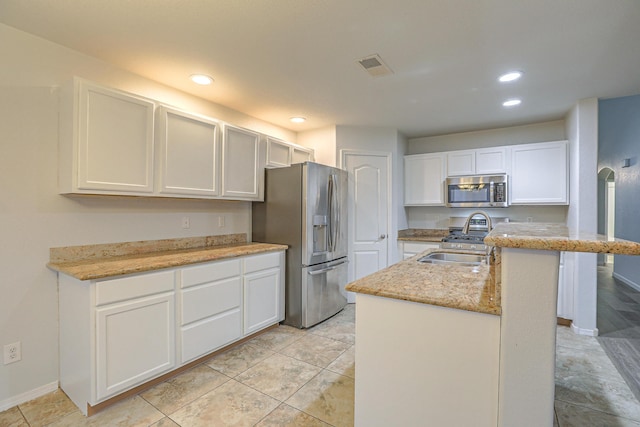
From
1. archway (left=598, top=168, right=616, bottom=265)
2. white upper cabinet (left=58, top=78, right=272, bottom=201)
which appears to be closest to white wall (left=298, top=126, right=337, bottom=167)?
white upper cabinet (left=58, top=78, right=272, bottom=201)

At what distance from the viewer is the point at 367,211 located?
4227 millimetres

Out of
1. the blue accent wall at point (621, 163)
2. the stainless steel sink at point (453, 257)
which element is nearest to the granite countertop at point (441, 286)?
the stainless steel sink at point (453, 257)

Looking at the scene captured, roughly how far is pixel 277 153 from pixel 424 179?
87.8 inches

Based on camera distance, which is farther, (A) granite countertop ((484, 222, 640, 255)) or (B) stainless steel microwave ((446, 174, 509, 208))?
(B) stainless steel microwave ((446, 174, 509, 208))

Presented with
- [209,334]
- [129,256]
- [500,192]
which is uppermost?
[500,192]

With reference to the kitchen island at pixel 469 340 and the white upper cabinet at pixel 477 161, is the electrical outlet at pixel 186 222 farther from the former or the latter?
the white upper cabinet at pixel 477 161

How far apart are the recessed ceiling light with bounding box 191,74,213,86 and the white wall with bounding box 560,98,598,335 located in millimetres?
3783

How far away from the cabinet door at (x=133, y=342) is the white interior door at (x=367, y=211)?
2.51 metres

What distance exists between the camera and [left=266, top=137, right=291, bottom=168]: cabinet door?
3.52m

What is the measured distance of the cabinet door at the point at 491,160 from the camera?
3887 millimetres

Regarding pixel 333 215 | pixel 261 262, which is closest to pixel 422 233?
pixel 333 215

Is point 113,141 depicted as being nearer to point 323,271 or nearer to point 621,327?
point 323,271

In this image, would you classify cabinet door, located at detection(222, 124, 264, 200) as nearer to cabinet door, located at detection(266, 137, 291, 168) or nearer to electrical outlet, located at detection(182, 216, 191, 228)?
cabinet door, located at detection(266, 137, 291, 168)

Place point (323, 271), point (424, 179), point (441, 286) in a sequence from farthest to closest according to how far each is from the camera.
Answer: point (424, 179) → point (323, 271) → point (441, 286)
